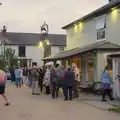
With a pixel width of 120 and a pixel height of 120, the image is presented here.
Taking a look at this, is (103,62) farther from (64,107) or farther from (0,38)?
(0,38)

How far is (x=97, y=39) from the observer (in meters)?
25.6

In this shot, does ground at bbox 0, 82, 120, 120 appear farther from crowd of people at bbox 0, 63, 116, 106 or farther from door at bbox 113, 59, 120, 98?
door at bbox 113, 59, 120, 98

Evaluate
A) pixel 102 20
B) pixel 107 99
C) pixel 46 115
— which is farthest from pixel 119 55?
pixel 102 20

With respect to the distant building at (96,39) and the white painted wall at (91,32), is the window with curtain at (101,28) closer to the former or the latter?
the distant building at (96,39)

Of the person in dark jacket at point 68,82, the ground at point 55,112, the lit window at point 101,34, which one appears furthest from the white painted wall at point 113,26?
the ground at point 55,112

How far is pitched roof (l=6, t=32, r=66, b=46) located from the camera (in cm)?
6800

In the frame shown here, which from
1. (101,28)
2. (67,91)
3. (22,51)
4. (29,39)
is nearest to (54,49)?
(29,39)

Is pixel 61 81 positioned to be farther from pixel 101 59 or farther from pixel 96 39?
pixel 96 39

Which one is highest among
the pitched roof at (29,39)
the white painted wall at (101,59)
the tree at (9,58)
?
the pitched roof at (29,39)

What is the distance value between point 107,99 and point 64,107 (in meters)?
3.56

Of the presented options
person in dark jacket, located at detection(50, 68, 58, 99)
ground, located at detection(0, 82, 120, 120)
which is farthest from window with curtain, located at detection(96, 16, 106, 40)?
ground, located at detection(0, 82, 120, 120)

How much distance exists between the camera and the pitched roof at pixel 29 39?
68.0 m

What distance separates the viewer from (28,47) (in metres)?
67.4

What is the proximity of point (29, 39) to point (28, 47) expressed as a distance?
119 inches
